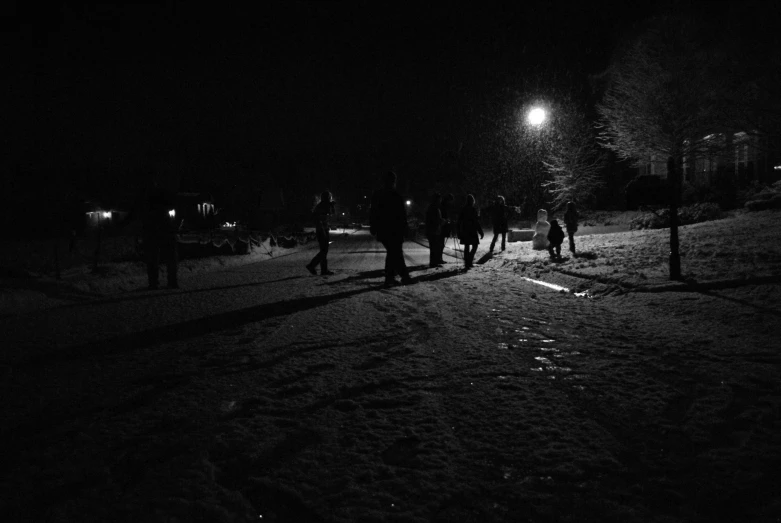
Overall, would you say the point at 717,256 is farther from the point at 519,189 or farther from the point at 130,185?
the point at 130,185

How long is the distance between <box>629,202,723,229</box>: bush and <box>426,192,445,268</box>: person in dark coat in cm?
855

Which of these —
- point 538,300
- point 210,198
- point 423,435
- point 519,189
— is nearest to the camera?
point 423,435

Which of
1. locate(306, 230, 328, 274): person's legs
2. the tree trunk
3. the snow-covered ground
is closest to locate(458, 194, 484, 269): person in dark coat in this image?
locate(306, 230, 328, 274): person's legs

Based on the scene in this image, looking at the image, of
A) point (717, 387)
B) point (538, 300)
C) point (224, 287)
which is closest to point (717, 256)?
point (538, 300)

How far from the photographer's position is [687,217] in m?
17.9

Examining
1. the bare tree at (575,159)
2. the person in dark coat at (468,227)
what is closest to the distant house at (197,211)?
the bare tree at (575,159)

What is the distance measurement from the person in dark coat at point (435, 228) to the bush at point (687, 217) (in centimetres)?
855

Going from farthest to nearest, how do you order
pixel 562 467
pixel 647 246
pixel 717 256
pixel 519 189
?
pixel 519 189
pixel 647 246
pixel 717 256
pixel 562 467

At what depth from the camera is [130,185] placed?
128 ft

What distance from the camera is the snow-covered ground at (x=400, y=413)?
207 cm

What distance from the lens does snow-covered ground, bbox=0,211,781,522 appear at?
2072 millimetres

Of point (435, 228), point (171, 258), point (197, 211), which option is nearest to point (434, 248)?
point (435, 228)

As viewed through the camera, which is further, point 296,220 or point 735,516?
point 296,220

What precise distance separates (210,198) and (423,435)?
57.5 metres
